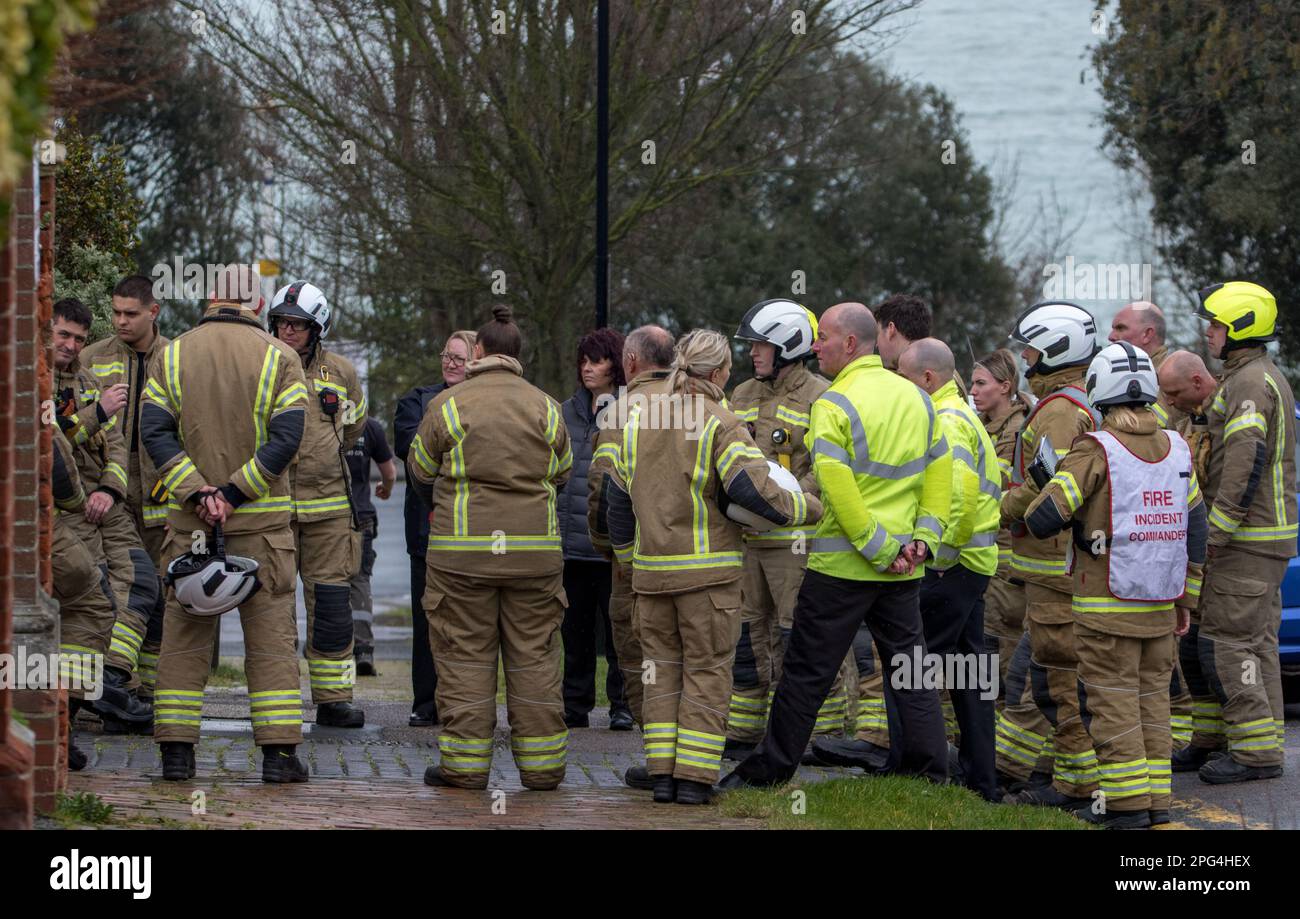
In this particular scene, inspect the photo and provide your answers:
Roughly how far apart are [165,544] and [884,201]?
27.8 m

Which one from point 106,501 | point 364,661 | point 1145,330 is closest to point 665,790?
point 106,501

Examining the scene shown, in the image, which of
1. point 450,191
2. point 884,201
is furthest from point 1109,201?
point 450,191

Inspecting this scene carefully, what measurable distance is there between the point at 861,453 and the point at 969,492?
619 millimetres

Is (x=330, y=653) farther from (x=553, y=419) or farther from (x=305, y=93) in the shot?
(x=305, y=93)

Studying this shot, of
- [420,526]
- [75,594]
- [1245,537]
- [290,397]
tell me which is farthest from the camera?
[420,526]

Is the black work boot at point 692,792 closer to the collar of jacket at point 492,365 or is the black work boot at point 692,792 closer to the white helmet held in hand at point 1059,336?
the collar of jacket at point 492,365

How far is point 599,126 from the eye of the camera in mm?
13477

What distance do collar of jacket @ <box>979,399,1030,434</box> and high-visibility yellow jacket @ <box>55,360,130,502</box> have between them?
4.47m

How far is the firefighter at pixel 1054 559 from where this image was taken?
7840 mm

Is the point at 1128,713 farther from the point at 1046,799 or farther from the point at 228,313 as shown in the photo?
the point at 228,313

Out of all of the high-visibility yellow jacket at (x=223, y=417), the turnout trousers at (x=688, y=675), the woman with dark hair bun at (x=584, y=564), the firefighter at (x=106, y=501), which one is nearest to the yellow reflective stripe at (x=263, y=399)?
the high-visibility yellow jacket at (x=223, y=417)

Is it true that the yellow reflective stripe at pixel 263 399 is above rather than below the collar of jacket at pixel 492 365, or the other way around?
below

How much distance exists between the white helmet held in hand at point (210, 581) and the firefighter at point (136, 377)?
1830mm

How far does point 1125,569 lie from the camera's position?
24.1 ft
